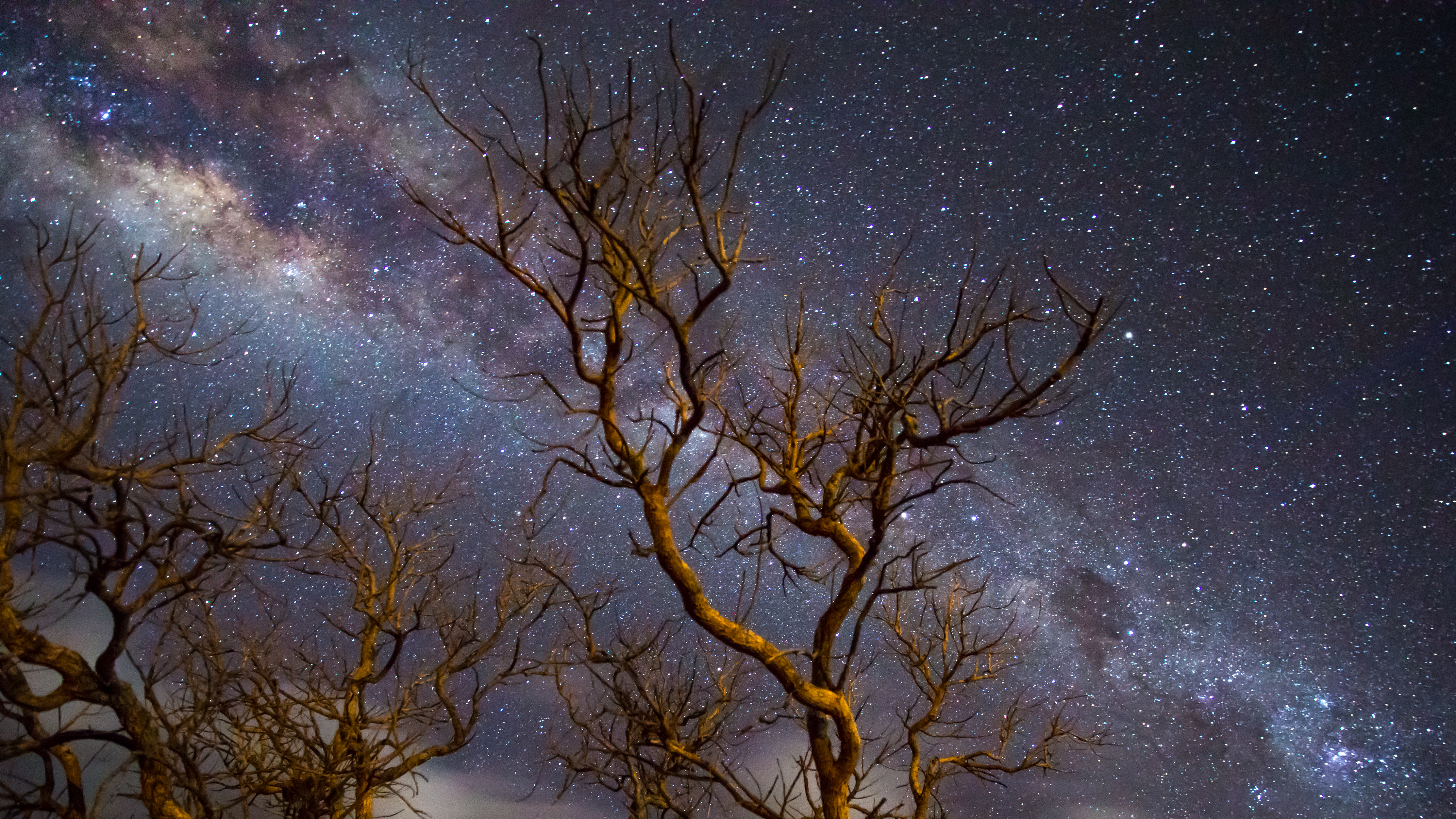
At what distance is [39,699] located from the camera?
5.55 m

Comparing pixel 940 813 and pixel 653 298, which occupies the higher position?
pixel 653 298

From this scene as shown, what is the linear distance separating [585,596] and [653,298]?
3.15 metres

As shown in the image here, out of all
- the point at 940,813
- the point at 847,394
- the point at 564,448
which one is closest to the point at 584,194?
the point at 564,448

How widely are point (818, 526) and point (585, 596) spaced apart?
216cm

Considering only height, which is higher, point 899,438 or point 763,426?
point 763,426

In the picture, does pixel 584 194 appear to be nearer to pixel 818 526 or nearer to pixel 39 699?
pixel 818 526

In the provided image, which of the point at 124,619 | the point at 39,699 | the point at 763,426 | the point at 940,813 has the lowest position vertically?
the point at 940,813

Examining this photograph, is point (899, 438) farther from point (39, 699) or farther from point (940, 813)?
point (39, 699)

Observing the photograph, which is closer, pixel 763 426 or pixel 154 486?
pixel 154 486

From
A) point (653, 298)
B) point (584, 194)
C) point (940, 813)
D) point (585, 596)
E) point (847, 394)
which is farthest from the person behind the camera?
point (940, 813)

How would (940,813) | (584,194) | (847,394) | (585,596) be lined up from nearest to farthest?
1. (584,194)
2. (847,394)
3. (585,596)
4. (940,813)

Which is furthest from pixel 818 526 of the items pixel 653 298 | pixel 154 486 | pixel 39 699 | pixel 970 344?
pixel 39 699

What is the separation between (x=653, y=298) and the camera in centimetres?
452

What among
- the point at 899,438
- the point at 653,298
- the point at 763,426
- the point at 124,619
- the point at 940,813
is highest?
the point at 763,426
